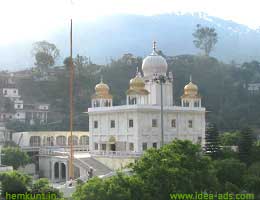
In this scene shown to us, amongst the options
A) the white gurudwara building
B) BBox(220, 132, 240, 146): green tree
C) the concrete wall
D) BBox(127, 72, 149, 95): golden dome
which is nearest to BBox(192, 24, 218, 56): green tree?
BBox(220, 132, 240, 146): green tree

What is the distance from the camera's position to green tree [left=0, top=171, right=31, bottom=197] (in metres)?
31.5

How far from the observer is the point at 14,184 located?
105 ft

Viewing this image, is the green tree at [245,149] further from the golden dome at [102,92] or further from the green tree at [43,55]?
the green tree at [43,55]

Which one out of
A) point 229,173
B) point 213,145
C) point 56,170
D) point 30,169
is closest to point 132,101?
point 56,170

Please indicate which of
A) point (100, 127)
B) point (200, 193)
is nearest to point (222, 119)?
point (100, 127)

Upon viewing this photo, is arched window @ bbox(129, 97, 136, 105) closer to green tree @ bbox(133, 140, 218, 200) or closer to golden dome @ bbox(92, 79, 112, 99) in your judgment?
golden dome @ bbox(92, 79, 112, 99)

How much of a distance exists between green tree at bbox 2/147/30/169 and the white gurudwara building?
6.53 m

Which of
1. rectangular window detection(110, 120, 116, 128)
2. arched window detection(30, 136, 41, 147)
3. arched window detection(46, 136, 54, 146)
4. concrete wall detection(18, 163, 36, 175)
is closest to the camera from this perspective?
rectangular window detection(110, 120, 116, 128)

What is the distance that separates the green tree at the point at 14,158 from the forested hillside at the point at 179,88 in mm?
25280

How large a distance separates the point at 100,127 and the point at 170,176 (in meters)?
24.2

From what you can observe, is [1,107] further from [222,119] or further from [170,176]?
[170,176]

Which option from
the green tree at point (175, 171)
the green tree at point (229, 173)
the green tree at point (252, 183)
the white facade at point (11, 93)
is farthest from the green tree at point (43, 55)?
the green tree at point (175, 171)

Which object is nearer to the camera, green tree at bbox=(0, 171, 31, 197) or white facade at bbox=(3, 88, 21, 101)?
green tree at bbox=(0, 171, 31, 197)

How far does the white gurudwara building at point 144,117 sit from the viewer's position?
158 feet
